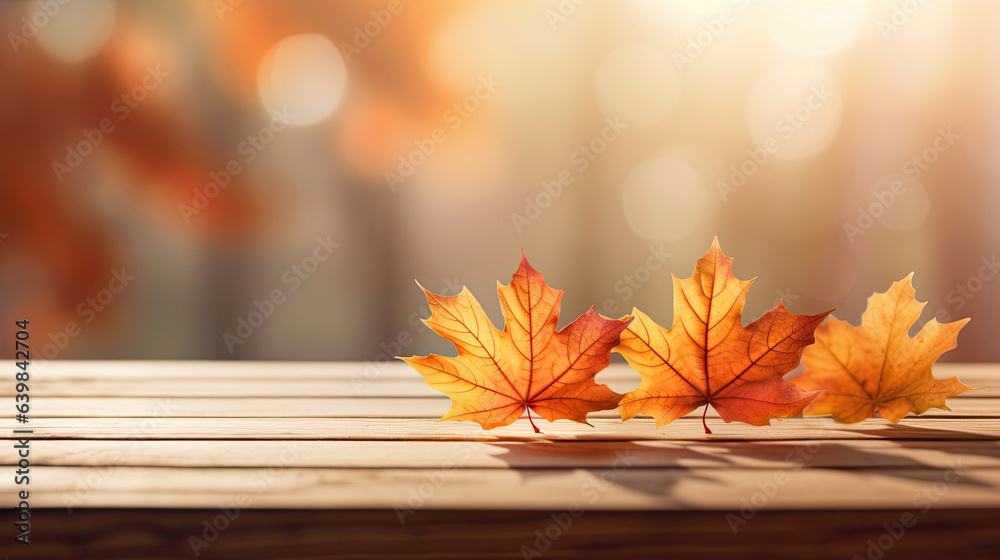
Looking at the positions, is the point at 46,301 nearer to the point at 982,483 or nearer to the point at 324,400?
the point at 324,400

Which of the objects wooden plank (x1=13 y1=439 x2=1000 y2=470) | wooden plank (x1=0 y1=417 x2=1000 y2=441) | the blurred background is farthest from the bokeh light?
wooden plank (x1=13 y1=439 x2=1000 y2=470)

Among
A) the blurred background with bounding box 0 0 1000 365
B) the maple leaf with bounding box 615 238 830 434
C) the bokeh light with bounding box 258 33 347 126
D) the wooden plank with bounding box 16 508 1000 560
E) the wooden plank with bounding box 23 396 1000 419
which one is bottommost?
A: the wooden plank with bounding box 16 508 1000 560

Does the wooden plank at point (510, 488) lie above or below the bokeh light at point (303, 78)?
below

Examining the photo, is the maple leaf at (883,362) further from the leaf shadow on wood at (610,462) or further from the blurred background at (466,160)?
the blurred background at (466,160)

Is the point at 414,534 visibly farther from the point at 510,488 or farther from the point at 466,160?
the point at 466,160

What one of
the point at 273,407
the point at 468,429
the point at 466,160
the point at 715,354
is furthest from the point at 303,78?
the point at 715,354

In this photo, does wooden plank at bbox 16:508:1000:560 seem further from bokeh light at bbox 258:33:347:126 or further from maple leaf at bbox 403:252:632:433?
bokeh light at bbox 258:33:347:126

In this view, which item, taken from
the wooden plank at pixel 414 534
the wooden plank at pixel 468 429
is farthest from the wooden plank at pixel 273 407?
the wooden plank at pixel 414 534
